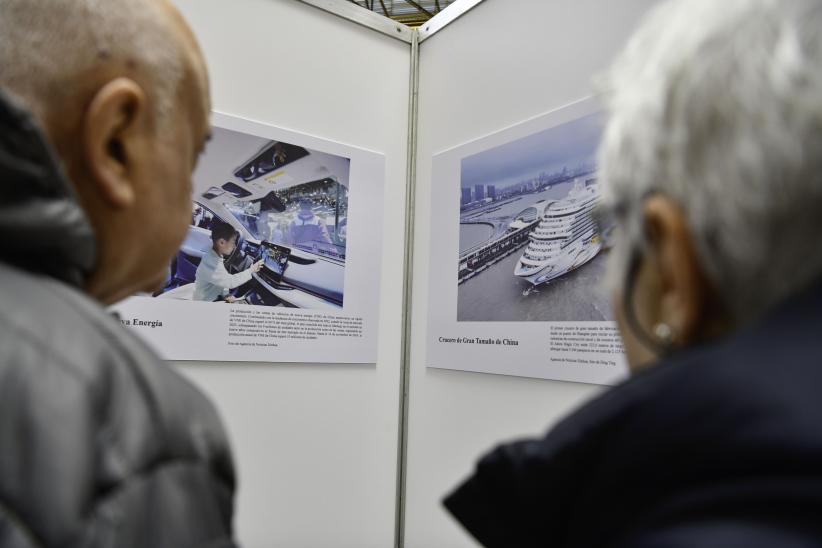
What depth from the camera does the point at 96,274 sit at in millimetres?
688

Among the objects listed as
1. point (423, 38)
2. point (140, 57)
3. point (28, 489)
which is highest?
point (423, 38)

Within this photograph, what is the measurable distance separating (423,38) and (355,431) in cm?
136

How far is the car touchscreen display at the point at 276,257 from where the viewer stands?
1.82 meters

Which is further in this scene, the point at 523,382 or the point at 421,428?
the point at 421,428

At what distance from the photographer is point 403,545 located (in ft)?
6.42

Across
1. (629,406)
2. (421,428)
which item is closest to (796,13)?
(629,406)

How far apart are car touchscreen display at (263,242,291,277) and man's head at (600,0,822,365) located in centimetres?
145

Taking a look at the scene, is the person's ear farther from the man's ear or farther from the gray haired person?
the man's ear

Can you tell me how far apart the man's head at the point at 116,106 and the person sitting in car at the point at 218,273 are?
3.21 feet

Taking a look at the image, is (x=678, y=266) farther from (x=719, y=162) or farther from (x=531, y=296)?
(x=531, y=296)

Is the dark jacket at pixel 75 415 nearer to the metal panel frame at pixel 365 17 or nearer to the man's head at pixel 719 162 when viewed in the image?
the man's head at pixel 719 162

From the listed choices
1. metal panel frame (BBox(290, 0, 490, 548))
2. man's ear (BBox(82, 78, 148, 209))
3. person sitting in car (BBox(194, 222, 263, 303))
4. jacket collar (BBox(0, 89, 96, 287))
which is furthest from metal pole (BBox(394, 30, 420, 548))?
jacket collar (BBox(0, 89, 96, 287))

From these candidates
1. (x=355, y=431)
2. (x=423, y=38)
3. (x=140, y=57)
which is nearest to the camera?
(x=140, y=57)

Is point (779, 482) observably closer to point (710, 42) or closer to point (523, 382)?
point (710, 42)
